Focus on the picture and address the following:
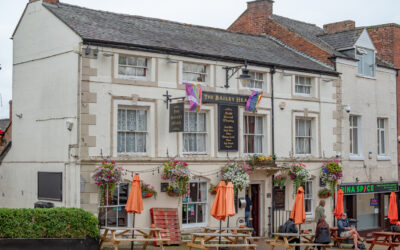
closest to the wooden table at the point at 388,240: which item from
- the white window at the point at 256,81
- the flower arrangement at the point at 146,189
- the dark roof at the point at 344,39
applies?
the white window at the point at 256,81

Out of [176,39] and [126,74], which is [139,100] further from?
[176,39]

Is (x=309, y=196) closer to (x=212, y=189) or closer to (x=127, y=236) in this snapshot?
(x=212, y=189)

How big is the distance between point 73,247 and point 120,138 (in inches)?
167

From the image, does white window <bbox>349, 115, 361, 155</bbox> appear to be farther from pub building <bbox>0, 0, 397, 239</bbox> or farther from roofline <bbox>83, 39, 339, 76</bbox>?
roofline <bbox>83, 39, 339, 76</bbox>

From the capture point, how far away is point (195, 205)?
22531 mm

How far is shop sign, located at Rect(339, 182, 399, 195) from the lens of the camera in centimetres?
2735

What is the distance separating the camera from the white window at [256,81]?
79.9ft

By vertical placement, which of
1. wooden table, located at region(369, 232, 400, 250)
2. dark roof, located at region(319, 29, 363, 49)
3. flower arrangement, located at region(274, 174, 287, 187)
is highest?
dark roof, located at region(319, 29, 363, 49)

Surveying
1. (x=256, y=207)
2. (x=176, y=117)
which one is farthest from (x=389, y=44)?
(x=176, y=117)

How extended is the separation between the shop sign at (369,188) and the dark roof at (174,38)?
5.05 meters

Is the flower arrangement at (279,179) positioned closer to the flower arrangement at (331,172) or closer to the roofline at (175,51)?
the flower arrangement at (331,172)

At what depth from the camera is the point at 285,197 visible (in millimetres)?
25234

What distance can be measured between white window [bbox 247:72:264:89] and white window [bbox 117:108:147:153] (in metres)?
5.02

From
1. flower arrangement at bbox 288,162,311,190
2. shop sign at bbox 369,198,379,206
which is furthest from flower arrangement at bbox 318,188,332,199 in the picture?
shop sign at bbox 369,198,379,206
